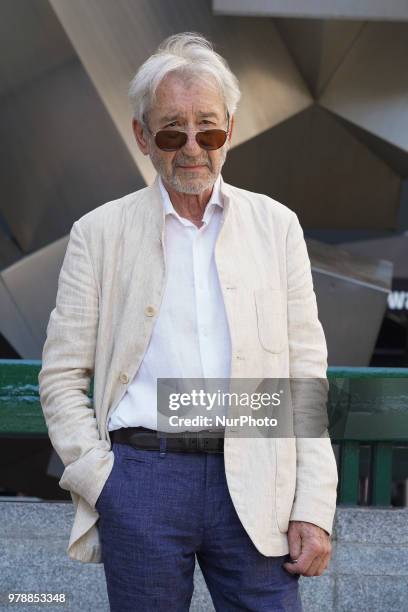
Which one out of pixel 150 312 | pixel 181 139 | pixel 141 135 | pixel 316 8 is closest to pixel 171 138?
pixel 181 139

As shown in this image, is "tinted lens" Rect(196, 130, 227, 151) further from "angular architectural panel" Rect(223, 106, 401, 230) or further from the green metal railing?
"angular architectural panel" Rect(223, 106, 401, 230)

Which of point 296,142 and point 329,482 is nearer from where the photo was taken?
point 329,482

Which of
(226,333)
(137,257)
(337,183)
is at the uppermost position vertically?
(137,257)

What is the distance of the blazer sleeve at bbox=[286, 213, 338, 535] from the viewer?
205cm

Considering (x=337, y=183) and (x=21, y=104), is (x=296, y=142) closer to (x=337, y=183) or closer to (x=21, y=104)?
(x=337, y=183)

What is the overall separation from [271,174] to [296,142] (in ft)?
1.21

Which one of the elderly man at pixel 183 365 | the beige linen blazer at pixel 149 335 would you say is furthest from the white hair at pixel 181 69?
the beige linen blazer at pixel 149 335

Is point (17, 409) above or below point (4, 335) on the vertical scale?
above

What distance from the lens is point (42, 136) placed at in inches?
292

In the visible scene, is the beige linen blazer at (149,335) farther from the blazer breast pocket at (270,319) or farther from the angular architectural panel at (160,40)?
the angular architectural panel at (160,40)

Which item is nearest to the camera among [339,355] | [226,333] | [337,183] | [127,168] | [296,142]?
[226,333]

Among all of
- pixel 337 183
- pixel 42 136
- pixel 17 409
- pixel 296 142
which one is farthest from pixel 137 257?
pixel 337 183

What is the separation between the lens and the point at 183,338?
2.03 meters

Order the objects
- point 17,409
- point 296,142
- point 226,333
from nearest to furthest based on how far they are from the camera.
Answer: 1. point 226,333
2. point 17,409
3. point 296,142
